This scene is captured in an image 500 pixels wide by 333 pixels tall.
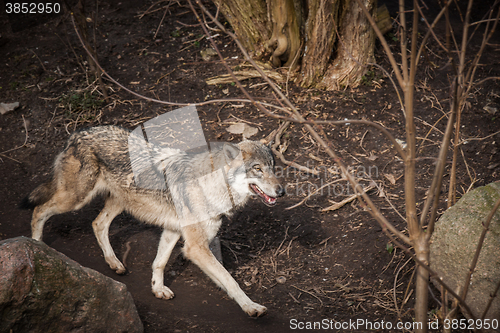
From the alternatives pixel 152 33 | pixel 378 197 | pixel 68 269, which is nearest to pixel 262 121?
pixel 378 197

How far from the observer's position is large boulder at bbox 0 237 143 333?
301 cm

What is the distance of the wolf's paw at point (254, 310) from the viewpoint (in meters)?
4.07

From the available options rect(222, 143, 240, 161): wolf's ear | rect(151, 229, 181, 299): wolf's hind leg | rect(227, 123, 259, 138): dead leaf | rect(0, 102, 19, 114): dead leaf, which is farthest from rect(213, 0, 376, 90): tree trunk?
rect(0, 102, 19, 114): dead leaf

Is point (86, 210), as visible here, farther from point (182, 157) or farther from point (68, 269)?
point (68, 269)

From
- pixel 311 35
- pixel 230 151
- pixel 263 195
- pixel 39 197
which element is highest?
pixel 311 35

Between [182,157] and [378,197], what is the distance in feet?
9.07

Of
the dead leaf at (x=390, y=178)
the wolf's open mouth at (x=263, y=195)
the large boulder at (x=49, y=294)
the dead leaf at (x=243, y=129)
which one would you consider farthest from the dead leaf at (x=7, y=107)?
the dead leaf at (x=390, y=178)

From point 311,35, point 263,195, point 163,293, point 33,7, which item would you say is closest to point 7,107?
point 33,7

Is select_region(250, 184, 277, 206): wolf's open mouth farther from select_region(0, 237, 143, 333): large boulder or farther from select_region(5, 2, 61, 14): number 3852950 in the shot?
select_region(5, 2, 61, 14): number 3852950

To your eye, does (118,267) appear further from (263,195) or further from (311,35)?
(311,35)

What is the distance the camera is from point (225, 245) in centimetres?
545

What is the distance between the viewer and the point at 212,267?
4.29 m

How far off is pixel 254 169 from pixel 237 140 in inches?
101

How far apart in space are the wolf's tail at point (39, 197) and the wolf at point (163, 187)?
12 millimetres
